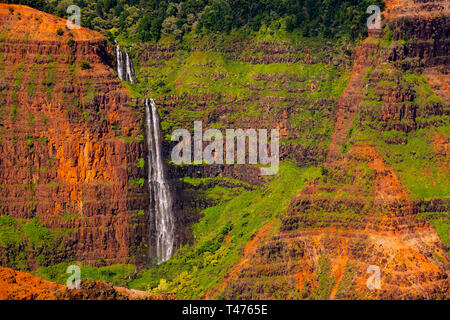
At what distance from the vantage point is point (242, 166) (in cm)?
14800

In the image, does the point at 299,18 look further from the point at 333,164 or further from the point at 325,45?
the point at 333,164

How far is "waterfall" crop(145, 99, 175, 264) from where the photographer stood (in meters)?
146

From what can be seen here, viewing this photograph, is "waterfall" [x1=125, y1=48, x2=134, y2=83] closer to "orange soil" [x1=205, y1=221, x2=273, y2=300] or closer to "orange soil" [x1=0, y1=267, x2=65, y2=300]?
"orange soil" [x1=205, y1=221, x2=273, y2=300]

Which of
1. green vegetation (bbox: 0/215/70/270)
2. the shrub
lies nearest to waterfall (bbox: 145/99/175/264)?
the shrub

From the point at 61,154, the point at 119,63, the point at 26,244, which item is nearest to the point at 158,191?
the point at 61,154

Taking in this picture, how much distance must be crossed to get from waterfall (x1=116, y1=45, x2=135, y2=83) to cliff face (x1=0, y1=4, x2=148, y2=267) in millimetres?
6349

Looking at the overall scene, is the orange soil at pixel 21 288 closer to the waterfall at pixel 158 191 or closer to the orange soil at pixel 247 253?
the orange soil at pixel 247 253

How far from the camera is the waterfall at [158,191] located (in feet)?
478

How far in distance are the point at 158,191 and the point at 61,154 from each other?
9018 mm

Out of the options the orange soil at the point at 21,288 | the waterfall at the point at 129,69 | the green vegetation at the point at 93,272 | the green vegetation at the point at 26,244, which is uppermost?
the waterfall at the point at 129,69

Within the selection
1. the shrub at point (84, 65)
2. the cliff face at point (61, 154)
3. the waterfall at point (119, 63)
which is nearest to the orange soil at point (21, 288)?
→ the cliff face at point (61, 154)

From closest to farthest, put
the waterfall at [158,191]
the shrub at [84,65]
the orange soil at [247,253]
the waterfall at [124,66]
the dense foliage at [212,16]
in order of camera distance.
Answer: the orange soil at [247,253]
the shrub at [84,65]
the waterfall at [158,191]
the dense foliage at [212,16]
the waterfall at [124,66]

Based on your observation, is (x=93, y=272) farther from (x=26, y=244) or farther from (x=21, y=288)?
(x=21, y=288)
